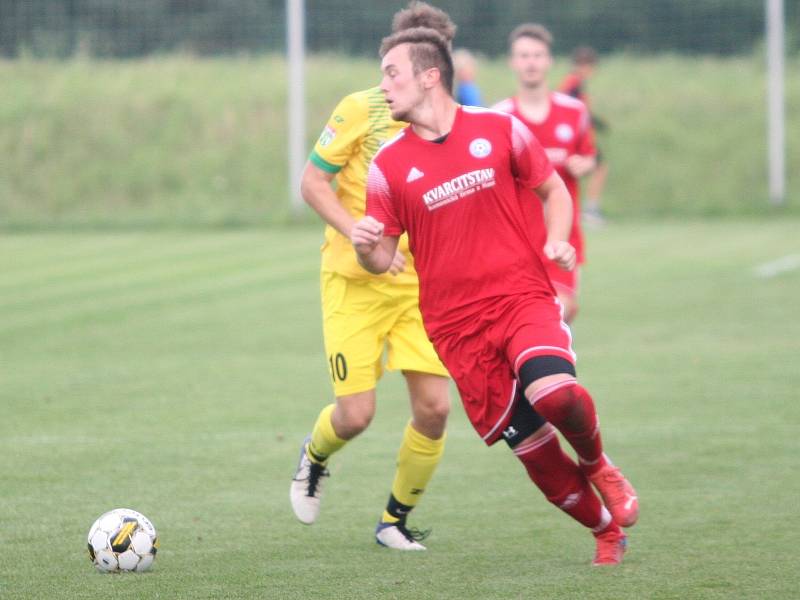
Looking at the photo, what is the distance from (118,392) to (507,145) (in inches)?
199

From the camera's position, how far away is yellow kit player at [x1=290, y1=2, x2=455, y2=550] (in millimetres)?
6230

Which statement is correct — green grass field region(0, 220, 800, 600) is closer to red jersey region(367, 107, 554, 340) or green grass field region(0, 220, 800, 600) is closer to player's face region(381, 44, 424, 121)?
red jersey region(367, 107, 554, 340)

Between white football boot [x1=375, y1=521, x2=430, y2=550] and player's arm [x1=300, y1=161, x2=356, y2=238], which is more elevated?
player's arm [x1=300, y1=161, x2=356, y2=238]

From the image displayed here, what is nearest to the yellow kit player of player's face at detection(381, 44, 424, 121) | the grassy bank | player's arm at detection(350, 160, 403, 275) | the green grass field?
the green grass field

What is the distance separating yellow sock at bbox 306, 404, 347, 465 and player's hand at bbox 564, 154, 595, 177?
303 cm

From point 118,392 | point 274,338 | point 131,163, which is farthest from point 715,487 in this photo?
point 131,163

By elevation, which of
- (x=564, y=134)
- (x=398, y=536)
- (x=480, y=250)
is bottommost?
(x=398, y=536)

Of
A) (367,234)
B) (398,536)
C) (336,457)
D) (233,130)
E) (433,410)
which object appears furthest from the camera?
(233,130)

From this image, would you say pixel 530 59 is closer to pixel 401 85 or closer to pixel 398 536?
pixel 401 85

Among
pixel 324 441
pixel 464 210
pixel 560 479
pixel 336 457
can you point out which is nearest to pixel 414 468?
pixel 324 441

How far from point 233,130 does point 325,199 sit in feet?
77.7

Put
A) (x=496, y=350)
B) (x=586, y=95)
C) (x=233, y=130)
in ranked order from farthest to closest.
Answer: (x=233, y=130) → (x=586, y=95) → (x=496, y=350)

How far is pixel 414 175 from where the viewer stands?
5461mm

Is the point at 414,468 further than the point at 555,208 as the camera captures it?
Yes
